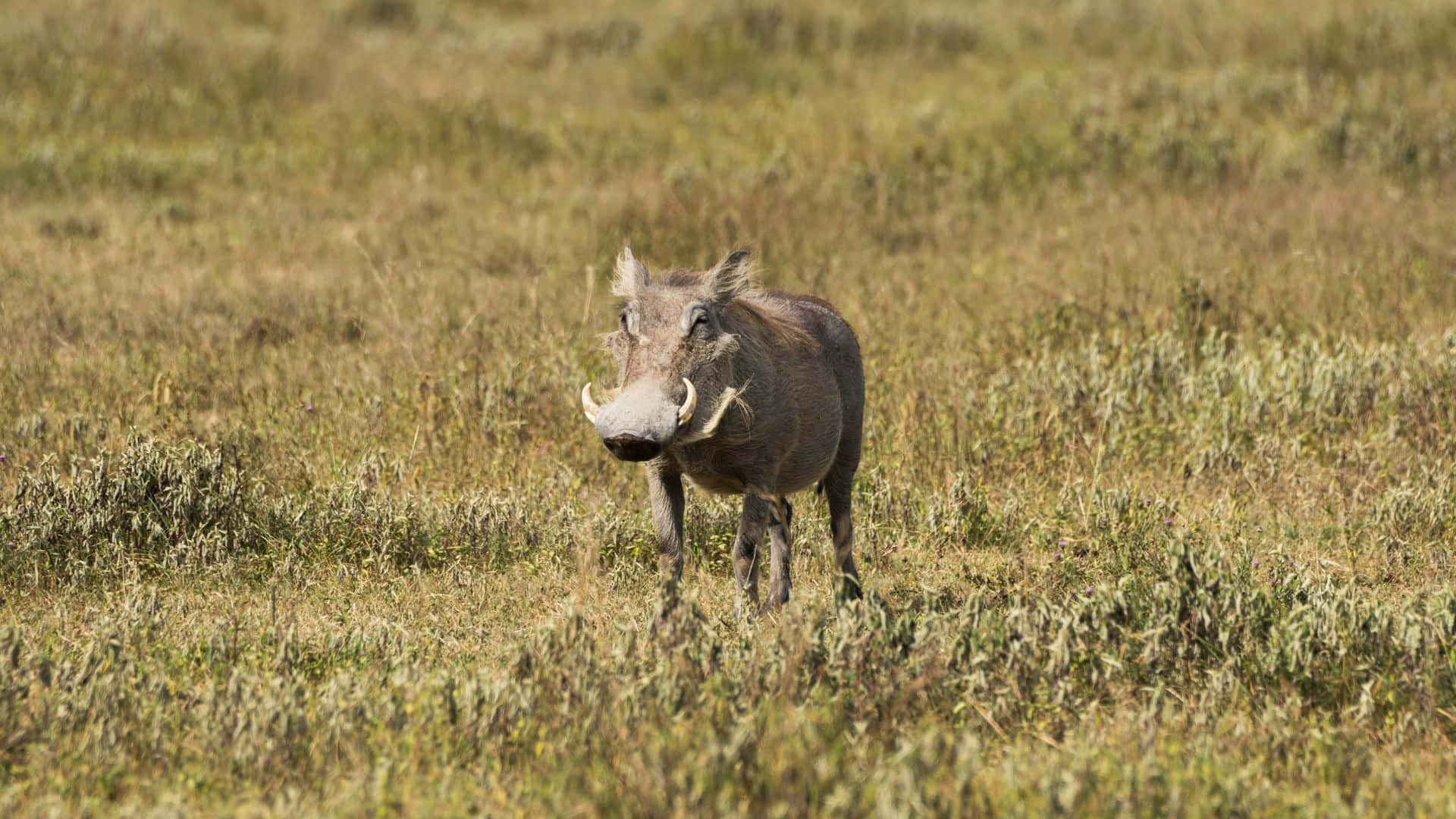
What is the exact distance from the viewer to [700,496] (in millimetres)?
6617

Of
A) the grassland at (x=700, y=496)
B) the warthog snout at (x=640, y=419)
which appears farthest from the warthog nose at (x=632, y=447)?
the grassland at (x=700, y=496)

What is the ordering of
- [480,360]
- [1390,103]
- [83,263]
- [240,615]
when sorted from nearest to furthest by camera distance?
[240,615], [480,360], [83,263], [1390,103]

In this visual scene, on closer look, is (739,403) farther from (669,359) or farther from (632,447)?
(632,447)

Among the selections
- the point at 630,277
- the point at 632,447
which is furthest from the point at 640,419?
the point at 630,277

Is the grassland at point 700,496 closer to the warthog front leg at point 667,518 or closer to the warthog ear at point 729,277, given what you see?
the warthog front leg at point 667,518

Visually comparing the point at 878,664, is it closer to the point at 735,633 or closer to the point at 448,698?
the point at 735,633

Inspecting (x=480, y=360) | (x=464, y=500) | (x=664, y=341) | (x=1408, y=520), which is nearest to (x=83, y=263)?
(x=480, y=360)

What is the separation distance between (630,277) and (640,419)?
88 centimetres

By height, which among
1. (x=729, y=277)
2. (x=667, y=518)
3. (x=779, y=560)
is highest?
(x=729, y=277)

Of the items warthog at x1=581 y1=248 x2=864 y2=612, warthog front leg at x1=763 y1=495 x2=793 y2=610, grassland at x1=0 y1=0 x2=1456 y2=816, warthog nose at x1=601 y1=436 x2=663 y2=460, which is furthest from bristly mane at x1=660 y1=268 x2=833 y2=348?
grassland at x1=0 y1=0 x2=1456 y2=816

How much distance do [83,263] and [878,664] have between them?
22.8 ft

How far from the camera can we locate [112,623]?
475 cm

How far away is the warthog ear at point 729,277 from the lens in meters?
4.96

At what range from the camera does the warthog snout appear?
423 cm
